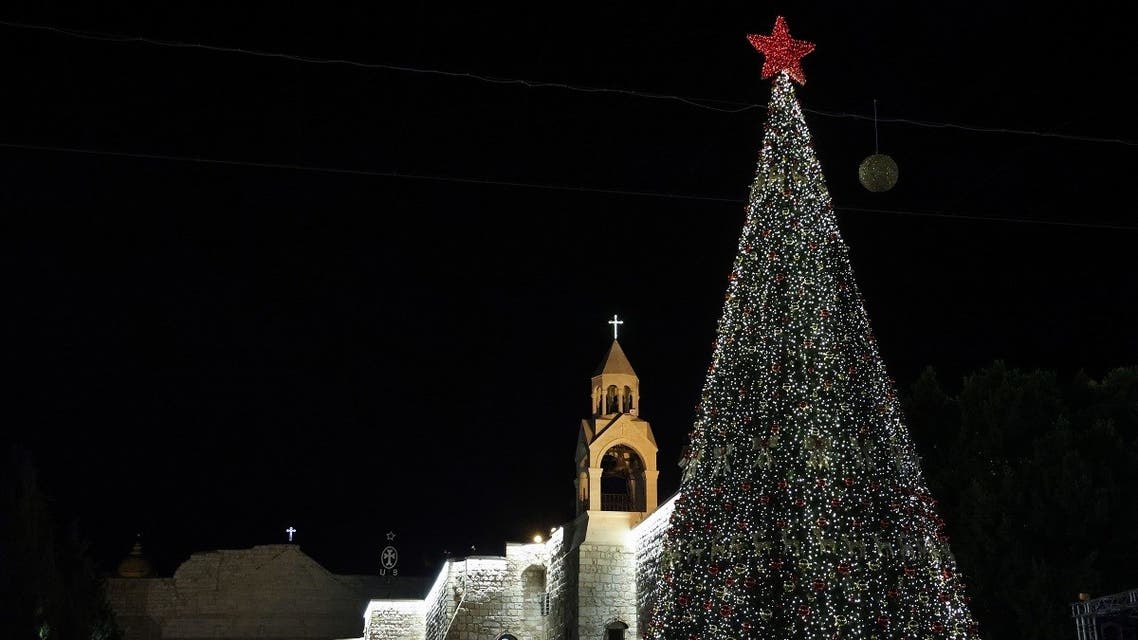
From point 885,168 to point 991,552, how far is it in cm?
1028

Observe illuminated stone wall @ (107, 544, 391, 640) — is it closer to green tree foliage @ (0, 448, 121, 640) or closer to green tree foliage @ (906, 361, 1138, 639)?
green tree foliage @ (0, 448, 121, 640)

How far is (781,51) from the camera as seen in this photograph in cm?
1471

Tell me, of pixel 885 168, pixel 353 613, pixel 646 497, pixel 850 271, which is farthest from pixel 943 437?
pixel 353 613

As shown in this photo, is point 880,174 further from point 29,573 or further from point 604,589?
point 29,573

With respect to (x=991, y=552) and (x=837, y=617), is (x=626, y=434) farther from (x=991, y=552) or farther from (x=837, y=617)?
(x=837, y=617)

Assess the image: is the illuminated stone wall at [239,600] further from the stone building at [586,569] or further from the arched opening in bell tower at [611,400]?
the arched opening in bell tower at [611,400]

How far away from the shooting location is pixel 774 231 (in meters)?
14.4

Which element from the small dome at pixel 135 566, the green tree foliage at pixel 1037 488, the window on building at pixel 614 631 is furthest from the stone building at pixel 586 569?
the small dome at pixel 135 566

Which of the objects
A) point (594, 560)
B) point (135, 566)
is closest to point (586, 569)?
point (594, 560)

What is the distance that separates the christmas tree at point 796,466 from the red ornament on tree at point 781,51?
0.02 m

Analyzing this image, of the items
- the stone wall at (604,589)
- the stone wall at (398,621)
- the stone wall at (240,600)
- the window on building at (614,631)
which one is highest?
the stone wall at (240,600)

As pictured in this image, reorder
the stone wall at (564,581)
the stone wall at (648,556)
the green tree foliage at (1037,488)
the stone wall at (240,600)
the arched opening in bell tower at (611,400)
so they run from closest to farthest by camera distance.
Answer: the green tree foliage at (1037,488) → the stone wall at (648,556) → the stone wall at (564,581) → the arched opening in bell tower at (611,400) → the stone wall at (240,600)

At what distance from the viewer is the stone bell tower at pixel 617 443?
25.2 metres

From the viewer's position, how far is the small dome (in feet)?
157
